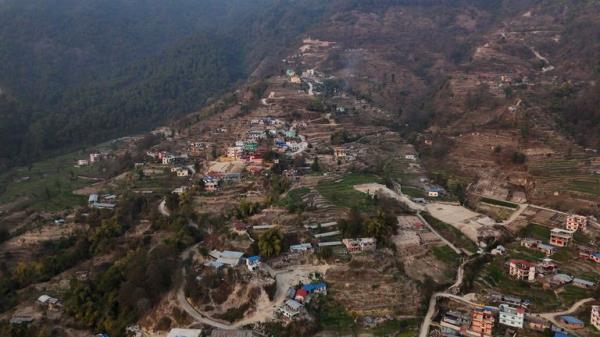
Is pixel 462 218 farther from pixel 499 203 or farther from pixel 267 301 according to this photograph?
pixel 267 301

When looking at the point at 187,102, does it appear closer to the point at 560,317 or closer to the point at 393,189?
the point at 393,189

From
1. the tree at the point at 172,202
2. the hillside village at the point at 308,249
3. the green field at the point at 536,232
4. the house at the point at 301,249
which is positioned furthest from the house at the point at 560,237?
the tree at the point at 172,202

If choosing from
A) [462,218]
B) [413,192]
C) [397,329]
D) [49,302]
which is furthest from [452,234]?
[49,302]

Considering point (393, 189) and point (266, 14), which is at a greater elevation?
point (266, 14)

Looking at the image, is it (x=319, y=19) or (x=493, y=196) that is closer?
(x=493, y=196)

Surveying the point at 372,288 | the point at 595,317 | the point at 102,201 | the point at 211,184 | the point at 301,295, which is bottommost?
the point at 595,317

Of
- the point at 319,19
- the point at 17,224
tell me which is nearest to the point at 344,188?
the point at 17,224
